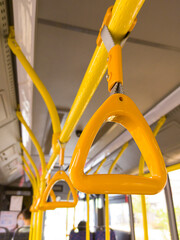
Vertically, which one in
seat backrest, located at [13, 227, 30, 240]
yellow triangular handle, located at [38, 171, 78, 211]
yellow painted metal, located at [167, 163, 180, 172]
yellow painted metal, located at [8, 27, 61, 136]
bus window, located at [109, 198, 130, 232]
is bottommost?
seat backrest, located at [13, 227, 30, 240]

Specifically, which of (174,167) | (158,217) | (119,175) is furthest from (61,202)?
(158,217)

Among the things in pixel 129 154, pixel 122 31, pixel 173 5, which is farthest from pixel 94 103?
pixel 129 154

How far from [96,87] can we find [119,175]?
439mm

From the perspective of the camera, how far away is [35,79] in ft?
3.91

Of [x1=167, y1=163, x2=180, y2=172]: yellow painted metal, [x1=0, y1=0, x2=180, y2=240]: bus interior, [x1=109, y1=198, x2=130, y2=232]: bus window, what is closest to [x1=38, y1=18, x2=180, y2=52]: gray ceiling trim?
[x1=0, y1=0, x2=180, y2=240]: bus interior

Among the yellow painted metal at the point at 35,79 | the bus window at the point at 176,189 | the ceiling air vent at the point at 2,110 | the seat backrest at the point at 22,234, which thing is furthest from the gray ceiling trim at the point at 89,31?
the seat backrest at the point at 22,234

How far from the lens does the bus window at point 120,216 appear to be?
209 inches

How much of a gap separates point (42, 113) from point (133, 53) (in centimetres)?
131

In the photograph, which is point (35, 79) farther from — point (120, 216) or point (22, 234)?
point (22, 234)

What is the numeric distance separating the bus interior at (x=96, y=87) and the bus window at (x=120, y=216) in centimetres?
179

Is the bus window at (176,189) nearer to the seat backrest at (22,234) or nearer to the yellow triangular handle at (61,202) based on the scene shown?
the yellow triangular handle at (61,202)

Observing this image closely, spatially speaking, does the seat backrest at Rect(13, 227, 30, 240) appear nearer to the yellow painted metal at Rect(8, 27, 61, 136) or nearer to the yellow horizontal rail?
the yellow painted metal at Rect(8, 27, 61, 136)

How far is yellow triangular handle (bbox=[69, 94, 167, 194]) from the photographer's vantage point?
0.39 m

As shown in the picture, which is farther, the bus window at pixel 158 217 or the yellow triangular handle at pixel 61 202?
the bus window at pixel 158 217
